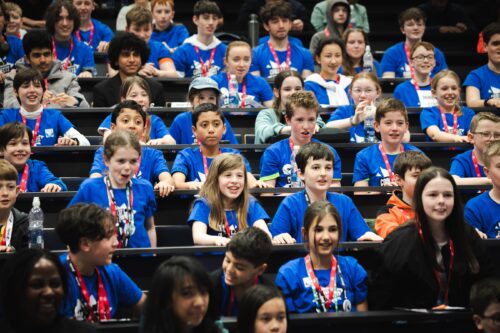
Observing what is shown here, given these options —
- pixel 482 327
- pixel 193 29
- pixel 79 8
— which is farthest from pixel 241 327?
pixel 193 29

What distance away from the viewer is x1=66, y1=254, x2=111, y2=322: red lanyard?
385 centimetres

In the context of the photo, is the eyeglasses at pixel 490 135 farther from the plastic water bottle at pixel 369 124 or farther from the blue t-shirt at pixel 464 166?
the plastic water bottle at pixel 369 124

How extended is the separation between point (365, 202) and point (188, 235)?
1149 millimetres

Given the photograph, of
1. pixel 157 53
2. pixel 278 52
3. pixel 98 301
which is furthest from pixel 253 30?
pixel 98 301

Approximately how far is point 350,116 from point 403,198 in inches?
74.1

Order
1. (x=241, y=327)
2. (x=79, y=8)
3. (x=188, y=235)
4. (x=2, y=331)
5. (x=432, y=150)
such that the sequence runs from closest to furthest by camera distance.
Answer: (x=2, y=331) < (x=241, y=327) < (x=188, y=235) < (x=432, y=150) < (x=79, y=8)

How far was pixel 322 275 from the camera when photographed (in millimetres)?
4180

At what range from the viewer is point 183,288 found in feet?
11.1

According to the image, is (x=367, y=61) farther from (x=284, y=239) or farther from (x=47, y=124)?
(x=284, y=239)

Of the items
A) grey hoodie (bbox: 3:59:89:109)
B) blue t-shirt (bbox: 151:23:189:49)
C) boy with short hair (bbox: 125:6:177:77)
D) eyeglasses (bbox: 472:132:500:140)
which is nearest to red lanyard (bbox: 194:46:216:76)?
boy with short hair (bbox: 125:6:177:77)

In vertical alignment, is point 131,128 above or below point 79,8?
below

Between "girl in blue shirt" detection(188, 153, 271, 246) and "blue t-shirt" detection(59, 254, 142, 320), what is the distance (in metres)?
0.77

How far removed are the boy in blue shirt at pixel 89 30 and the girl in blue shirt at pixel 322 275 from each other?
16.6 ft

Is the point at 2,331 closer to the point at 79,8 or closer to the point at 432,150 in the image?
the point at 432,150
